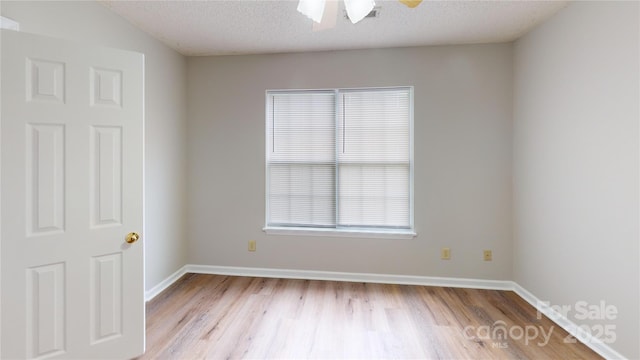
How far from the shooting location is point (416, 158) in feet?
10.1

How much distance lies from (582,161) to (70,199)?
3486mm

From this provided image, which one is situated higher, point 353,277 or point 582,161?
point 582,161

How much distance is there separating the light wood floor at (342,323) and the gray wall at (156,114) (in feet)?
1.67

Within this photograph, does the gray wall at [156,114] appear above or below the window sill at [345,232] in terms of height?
above

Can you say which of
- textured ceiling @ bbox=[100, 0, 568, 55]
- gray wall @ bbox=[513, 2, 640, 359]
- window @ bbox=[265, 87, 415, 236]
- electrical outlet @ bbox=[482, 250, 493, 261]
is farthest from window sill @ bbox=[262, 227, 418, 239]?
textured ceiling @ bbox=[100, 0, 568, 55]

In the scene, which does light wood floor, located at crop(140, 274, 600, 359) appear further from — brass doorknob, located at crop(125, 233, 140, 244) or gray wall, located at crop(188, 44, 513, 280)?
brass doorknob, located at crop(125, 233, 140, 244)

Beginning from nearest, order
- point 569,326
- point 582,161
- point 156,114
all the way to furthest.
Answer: point 582,161 → point 569,326 → point 156,114

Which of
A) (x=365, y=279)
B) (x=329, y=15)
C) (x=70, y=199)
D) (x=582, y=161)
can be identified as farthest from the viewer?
(x=365, y=279)

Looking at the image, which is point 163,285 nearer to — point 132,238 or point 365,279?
point 132,238

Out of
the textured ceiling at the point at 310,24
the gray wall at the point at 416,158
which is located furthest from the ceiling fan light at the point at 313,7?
the gray wall at the point at 416,158

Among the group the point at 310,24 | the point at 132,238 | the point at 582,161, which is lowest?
the point at 132,238

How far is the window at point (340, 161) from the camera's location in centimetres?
319

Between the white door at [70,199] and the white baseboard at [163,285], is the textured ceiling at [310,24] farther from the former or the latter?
the white baseboard at [163,285]

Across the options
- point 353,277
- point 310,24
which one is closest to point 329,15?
point 310,24
